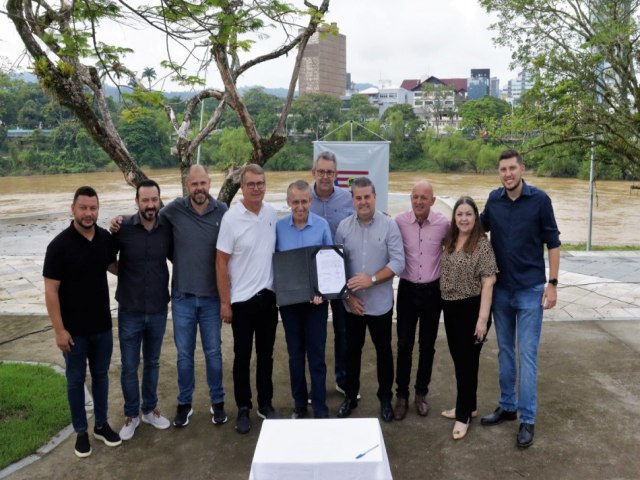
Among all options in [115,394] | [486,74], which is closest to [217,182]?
[115,394]

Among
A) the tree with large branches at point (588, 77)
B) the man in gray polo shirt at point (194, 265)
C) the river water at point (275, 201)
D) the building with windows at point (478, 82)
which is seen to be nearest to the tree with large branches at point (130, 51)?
the man in gray polo shirt at point (194, 265)

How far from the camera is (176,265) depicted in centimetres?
355

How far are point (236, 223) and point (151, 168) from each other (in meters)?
45.7

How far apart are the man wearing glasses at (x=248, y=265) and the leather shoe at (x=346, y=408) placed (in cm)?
62

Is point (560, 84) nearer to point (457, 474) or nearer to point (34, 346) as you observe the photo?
point (457, 474)

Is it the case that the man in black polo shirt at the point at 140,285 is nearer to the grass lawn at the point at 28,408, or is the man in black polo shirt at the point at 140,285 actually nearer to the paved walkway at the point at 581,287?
the grass lawn at the point at 28,408

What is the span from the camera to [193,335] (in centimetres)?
365

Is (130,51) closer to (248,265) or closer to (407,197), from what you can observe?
(248,265)

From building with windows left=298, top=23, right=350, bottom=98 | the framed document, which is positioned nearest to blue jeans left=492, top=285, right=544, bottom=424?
the framed document

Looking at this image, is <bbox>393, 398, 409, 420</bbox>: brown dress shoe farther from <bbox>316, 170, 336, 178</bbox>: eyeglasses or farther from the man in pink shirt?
<bbox>316, 170, 336, 178</bbox>: eyeglasses

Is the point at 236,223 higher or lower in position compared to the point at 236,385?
higher

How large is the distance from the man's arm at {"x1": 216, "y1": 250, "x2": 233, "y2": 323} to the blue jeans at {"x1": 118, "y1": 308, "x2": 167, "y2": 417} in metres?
0.39

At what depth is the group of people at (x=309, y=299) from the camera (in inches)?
131

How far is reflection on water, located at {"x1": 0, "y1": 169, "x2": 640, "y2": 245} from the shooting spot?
1978 cm
